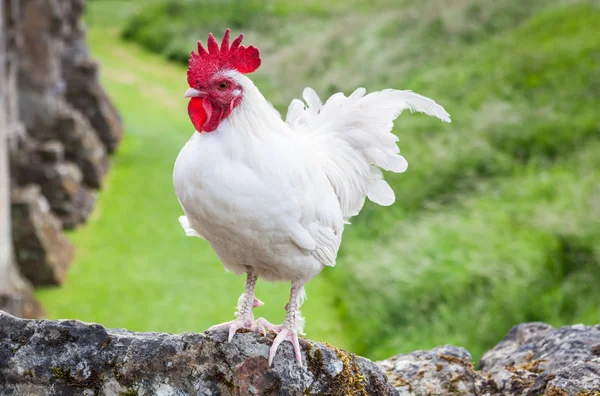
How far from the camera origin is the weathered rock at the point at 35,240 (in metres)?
8.28

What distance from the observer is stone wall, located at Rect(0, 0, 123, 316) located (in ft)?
27.5

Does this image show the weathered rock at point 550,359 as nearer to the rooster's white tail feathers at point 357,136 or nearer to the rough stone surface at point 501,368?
the rough stone surface at point 501,368

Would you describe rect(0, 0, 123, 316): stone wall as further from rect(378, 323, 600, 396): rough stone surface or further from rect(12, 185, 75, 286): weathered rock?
rect(378, 323, 600, 396): rough stone surface

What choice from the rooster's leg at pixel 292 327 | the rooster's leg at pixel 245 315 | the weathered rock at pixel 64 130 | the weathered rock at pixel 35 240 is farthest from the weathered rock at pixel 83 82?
the rooster's leg at pixel 292 327

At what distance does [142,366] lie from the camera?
2830 mm

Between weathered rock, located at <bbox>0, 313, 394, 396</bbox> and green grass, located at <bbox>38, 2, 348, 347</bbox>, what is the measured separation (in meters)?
4.86

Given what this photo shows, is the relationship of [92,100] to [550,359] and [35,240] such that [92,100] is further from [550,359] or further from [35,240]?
[550,359]

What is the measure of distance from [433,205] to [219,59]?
6663 millimetres

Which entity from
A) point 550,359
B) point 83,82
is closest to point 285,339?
point 550,359

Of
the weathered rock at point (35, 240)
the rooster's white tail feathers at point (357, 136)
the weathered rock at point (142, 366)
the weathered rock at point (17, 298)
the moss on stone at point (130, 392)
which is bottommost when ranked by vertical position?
the moss on stone at point (130, 392)

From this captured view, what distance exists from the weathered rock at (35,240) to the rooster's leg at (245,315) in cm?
540

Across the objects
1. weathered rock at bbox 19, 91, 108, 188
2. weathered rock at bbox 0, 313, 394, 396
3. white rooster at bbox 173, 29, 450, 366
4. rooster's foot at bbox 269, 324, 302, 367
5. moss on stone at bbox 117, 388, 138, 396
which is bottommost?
moss on stone at bbox 117, 388, 138, 396

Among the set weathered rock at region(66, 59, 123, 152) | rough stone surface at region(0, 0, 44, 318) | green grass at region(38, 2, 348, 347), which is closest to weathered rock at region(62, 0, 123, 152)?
weathered rock at region(66, 59, 123, 152)

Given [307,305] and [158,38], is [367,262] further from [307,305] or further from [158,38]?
[158,38]
